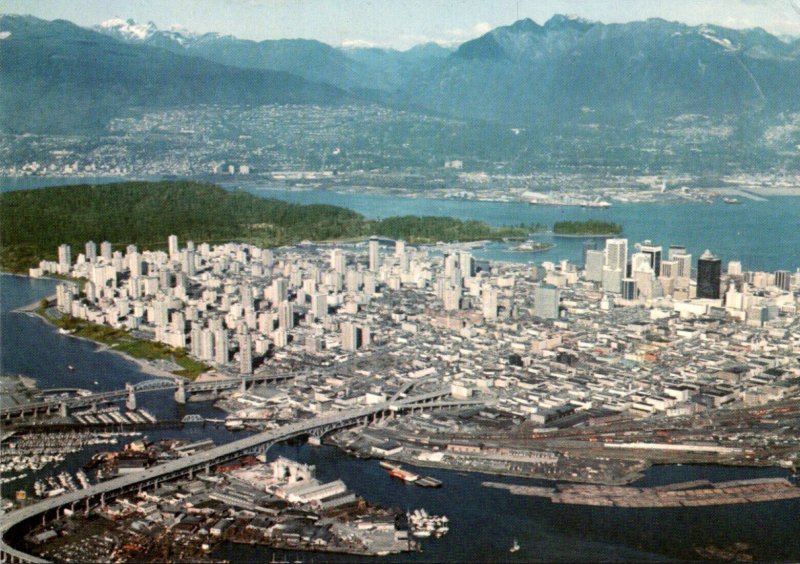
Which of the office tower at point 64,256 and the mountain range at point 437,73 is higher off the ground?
the mountain range at point 437,73

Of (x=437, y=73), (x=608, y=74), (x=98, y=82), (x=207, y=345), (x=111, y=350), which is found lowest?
(x=111, y=350)

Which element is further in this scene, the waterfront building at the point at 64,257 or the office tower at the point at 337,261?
the waterfront building at the point at 64,257

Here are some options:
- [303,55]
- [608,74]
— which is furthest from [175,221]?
[608,74]

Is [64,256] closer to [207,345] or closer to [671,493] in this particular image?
[207,345]

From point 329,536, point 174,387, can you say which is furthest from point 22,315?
point 329,536

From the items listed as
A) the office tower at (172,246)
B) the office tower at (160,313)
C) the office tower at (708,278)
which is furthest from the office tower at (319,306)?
the office tower at (708,278)

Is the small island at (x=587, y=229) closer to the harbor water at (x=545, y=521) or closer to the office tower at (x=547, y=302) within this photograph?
the office tower at (x=547, y=302)
